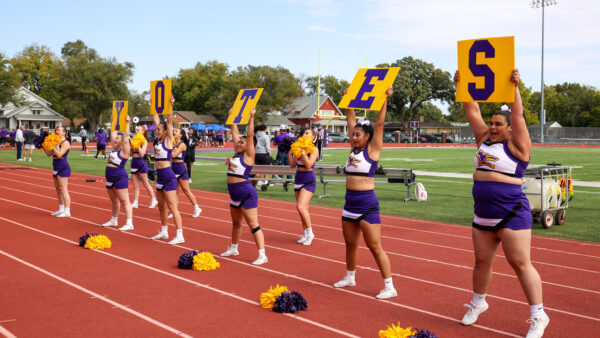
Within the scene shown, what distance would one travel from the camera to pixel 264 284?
23.2 feet

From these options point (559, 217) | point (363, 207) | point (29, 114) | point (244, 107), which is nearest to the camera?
point (363, 207)

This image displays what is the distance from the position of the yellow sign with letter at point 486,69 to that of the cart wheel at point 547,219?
632 cm

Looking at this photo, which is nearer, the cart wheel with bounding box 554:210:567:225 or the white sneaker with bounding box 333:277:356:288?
the white sneaker with bounding box 333:277:356:288

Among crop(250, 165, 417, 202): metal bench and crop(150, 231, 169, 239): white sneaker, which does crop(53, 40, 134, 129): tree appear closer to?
crop(250, 165, 417, 202): metal bench

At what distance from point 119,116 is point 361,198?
6.96 meters

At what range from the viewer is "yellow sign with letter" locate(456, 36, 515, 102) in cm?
521

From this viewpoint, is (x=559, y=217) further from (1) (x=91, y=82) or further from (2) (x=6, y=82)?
→ (1) (x=91, y=82)

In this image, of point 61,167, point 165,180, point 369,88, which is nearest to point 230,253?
point 165,180

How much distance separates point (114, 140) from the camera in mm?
11445

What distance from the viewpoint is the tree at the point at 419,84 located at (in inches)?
3506

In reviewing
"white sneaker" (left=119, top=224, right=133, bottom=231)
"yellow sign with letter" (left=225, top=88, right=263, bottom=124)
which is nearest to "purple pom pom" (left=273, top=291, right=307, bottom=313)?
"yellow sign with letter" (left=225, top=88, right=263, bottom=124)

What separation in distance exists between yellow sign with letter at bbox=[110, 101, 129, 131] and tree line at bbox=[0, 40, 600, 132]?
58.3 meters

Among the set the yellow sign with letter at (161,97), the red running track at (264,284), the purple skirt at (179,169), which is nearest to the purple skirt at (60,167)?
the red running track at (264,284)

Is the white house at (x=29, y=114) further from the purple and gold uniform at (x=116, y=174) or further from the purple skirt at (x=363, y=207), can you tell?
the purple skirt at (x=363, y=207)
